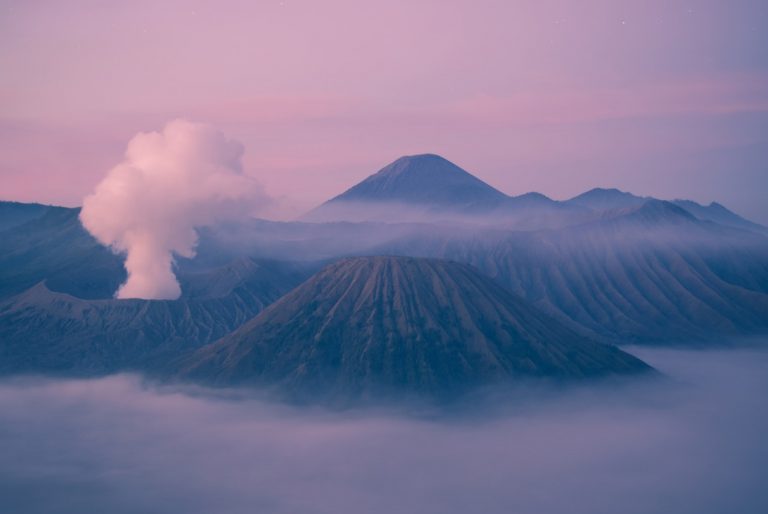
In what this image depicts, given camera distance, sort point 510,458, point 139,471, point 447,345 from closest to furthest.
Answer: point 139,471 < point 510,458 < point 447,345

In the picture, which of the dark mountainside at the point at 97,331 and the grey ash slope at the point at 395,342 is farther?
the dark mountainside at the point at 97,331

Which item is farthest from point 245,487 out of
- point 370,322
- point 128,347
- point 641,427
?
point 128,347

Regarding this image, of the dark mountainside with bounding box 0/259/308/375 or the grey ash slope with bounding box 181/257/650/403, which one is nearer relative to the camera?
the grey ash slope with bounding box 181/257/650/403

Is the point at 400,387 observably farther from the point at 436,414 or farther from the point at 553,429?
the point at 553,429

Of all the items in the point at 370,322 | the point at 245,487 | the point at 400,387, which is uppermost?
the point at 370,322

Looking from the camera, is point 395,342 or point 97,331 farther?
point 97,331

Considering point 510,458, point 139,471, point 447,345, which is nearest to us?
point 139,471

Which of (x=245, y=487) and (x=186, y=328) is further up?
(x=186, y=328)

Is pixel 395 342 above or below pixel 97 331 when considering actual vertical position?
above
